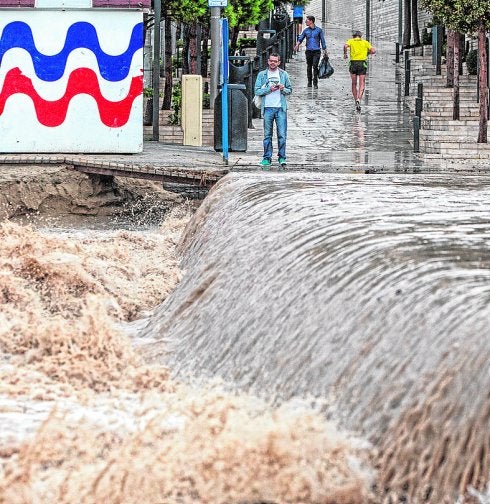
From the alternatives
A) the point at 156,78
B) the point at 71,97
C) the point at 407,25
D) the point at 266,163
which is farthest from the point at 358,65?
the point at 407,25

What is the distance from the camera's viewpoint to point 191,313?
28.2ft

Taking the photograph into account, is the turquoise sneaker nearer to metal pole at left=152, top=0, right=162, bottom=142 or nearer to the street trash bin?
the street trash bin

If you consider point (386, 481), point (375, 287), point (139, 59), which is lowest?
point (386, 481)

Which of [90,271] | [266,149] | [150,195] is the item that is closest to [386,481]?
[90,271]

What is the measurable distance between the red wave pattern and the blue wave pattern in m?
0.19

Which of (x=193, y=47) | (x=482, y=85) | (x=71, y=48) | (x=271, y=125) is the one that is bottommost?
(x=271, y=125)

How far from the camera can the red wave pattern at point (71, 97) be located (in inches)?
746

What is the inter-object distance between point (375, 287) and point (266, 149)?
10.1 m

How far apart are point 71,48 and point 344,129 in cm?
571

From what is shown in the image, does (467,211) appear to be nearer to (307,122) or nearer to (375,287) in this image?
(375,287)

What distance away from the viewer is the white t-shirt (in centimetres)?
1630

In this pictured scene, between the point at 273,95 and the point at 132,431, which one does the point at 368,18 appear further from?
the point at 132,431

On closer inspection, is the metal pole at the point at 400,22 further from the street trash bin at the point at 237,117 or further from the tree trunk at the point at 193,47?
the street trash bin at the point at 237,117

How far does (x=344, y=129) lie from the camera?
74.7 feet
